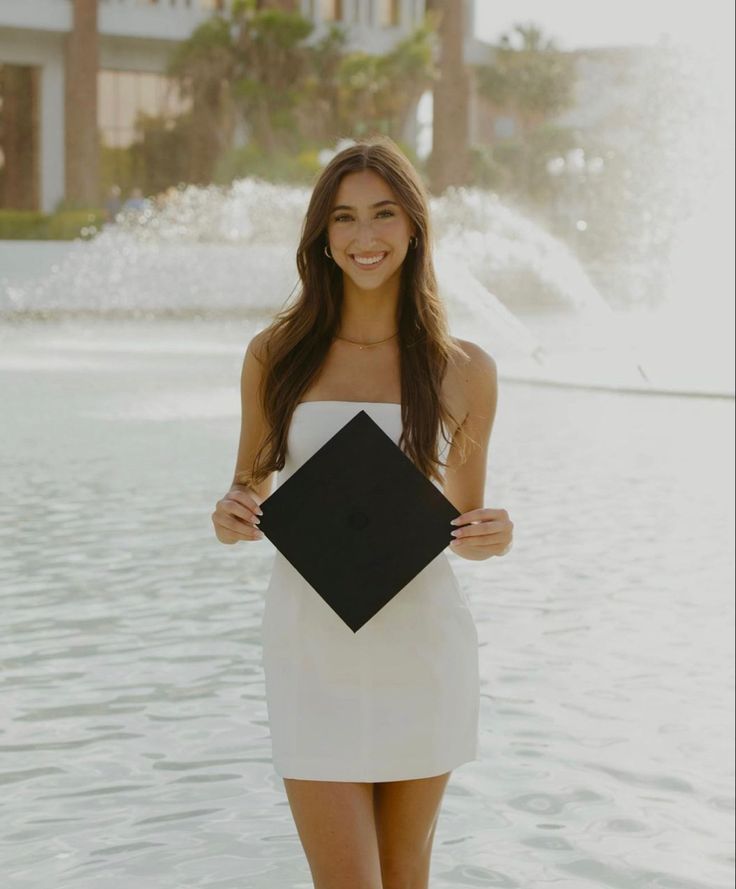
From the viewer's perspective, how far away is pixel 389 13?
45781 mm

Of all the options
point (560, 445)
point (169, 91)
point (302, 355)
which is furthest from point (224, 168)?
point (302, 355)

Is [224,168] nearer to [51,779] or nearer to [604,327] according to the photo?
[604,327]

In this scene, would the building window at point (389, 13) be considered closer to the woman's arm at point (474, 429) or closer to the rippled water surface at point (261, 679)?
the rippled water surface at point (261, 679)

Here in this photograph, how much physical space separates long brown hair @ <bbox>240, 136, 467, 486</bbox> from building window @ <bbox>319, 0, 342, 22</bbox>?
141ft

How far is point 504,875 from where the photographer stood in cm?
382

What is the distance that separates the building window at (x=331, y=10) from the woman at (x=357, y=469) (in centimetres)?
4304

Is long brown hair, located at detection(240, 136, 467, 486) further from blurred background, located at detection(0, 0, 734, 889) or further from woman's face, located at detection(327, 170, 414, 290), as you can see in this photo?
blurred background, located at detection(0, 0, 734, 889)

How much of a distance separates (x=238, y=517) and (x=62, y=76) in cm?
3762

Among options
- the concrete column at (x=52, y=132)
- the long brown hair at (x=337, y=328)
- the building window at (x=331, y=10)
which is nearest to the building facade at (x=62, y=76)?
the concrete column at (x=52, y=132)

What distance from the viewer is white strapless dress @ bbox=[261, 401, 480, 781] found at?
2.46 metres

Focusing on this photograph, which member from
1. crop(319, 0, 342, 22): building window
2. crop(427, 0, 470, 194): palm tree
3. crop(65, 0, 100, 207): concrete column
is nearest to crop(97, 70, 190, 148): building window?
crop(65, 0, 100, 207): concrete column

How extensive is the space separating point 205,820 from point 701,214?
2797 centimetres

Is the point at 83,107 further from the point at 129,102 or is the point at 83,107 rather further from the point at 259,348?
the point at 259,348

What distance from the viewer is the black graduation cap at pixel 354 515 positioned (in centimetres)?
240
